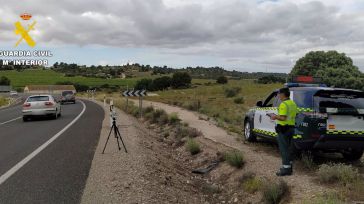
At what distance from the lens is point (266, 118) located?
12.1 m

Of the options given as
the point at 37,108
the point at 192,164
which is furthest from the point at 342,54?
the point at 192,164

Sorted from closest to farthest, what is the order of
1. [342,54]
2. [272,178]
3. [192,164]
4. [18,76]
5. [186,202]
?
[186,202], [272,178], [192,164], [342,54], [18,76]

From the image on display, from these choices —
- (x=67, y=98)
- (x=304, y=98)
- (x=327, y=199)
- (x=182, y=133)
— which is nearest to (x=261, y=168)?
(x=304, y=98)

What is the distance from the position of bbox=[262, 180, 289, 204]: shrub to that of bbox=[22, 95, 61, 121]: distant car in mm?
19027

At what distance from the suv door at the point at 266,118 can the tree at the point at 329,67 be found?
4153cm

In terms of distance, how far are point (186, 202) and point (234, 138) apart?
7.56 meters

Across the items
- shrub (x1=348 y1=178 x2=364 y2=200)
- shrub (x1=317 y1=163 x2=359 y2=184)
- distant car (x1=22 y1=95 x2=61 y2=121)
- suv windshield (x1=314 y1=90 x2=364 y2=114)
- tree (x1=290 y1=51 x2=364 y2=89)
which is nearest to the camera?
shrub (x1=348 y1=178 x2=364 y2=200)

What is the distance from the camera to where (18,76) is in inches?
6545

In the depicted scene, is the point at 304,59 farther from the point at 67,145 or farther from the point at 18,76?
the point at 18,76

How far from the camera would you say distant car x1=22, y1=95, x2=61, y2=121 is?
24.6 m

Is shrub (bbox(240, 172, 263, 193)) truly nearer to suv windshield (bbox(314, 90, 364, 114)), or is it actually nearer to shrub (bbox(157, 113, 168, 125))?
suv windshield (bbox(314, 90, 364, 114))

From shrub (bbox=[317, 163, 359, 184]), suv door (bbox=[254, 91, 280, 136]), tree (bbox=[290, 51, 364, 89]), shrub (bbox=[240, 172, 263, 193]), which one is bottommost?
shrub (bbox=[240, 172, 263, 193])

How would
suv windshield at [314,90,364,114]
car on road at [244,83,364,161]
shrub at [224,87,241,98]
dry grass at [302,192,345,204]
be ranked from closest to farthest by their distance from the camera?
1. dry grass at [302,192,345,204]
2. car on road at [244,83,364,161]
3. suv windshield at [314,90,364,114]
4. shrub at [224,87,241,98]

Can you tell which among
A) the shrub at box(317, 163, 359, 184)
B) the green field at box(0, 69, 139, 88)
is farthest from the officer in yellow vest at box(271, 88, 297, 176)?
the green field at box(0, 69, 139, 88)
